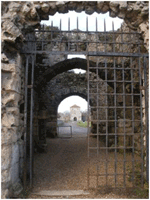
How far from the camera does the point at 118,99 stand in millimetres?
6746

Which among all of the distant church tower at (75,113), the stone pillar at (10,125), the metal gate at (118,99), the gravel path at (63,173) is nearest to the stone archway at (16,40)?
the stone pillar at (10,125)

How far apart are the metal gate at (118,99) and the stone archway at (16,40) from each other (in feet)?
0.99

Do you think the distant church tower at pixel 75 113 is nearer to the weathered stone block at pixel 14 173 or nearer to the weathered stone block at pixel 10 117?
the weathered stone block at pixel 14 173

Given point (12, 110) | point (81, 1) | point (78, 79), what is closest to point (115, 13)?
point (81, 1)

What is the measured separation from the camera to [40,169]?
477cm

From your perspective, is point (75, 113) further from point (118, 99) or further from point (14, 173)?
point (14, 173)

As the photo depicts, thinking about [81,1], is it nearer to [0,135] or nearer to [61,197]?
[0,135]

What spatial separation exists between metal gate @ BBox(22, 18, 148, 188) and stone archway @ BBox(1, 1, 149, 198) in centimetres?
30

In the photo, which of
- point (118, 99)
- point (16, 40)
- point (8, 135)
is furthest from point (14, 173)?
point (118, 99)

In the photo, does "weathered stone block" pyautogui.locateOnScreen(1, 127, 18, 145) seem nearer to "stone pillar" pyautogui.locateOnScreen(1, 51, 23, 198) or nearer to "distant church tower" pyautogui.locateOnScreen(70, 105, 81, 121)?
"stone pillar" pyautogui.locateOnScreen(1, 51, 23, 198)

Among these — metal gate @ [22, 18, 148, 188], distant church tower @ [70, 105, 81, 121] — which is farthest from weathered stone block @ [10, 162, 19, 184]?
distant church tower @ [70, 105, 81, 121]

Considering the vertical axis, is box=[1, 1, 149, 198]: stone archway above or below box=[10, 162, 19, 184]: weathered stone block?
above

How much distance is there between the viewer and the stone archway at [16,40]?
2.80 m

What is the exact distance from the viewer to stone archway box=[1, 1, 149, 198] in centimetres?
280
